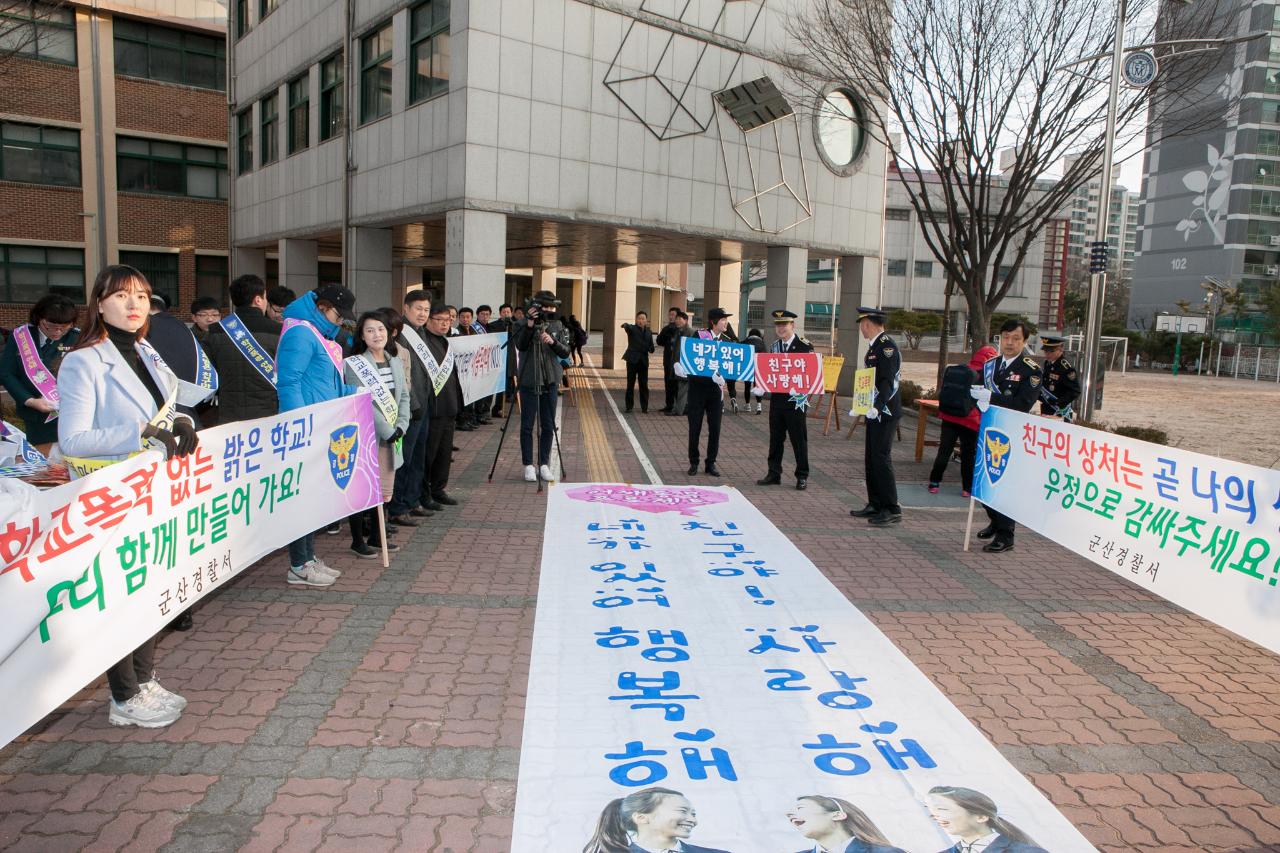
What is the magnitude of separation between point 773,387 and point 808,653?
5.50m

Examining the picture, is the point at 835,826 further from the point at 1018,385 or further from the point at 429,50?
the point at 429,50

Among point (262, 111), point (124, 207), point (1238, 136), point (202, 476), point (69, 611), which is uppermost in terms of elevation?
point (1238, 136)

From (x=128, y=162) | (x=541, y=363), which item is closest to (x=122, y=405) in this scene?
(x=541, y=363)

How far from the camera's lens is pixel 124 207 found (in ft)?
101

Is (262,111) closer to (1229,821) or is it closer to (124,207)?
(124,207)

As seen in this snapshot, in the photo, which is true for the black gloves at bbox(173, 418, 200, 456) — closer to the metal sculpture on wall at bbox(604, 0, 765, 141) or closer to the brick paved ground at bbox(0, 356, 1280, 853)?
the brick paved ground at bbox(0, 356, 1280, 853)

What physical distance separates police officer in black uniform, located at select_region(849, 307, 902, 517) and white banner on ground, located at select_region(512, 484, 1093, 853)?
2.40m

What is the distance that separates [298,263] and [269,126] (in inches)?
163

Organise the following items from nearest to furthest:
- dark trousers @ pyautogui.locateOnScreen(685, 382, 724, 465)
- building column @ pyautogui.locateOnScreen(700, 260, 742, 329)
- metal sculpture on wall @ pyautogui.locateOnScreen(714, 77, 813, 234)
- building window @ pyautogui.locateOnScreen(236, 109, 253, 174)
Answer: dark trousers @ pyautogui.locateOnScreen(685, 382, 724, 465), metal sculpture on wall @ pyautogui.locateOnScreen(714, 77, 813, 234), building column @ pyautogui.locateOnScreen(700, 260, 742, 329), building window @ pyautogui.locateOnScreen(236, 109, 253, 174)

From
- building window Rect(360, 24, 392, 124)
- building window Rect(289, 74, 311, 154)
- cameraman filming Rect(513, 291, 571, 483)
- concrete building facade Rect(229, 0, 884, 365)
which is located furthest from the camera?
Answer: building window Rect(289, 74, 311, 154)

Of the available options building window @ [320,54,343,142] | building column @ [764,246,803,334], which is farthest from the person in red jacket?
building window @ [320,54,343,142]

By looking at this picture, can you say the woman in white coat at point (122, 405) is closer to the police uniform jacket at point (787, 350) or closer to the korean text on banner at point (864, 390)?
the korean text on banner at point (864, 390)

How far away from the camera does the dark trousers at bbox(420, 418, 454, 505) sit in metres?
8.31

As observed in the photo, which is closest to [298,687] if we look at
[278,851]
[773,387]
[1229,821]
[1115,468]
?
[278,851]
